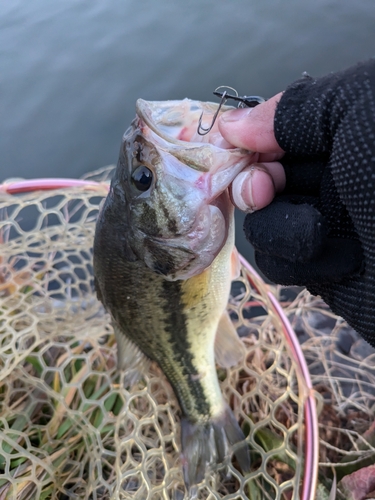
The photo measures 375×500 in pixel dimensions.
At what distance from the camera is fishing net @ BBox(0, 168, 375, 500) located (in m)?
2.09

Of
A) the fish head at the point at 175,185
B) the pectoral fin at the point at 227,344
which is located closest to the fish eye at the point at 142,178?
the fish head at the point at 175,185

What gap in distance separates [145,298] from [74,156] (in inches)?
133

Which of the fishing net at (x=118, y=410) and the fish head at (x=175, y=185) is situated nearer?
the fish head at (x=175, y=185)

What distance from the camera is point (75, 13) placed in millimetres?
6699

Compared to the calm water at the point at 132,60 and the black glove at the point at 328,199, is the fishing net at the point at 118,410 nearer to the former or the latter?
the black glove at the point at 328,199

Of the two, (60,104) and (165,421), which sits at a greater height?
(60,104)

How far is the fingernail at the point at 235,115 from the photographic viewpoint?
1.34 meters

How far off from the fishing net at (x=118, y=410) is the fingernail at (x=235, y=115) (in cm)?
123

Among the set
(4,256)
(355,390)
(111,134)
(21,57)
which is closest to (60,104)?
(111,134)

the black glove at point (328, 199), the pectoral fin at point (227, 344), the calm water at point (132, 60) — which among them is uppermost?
the black glove at point (328, 199)

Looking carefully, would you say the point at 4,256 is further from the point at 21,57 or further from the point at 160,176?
the point at 21,57

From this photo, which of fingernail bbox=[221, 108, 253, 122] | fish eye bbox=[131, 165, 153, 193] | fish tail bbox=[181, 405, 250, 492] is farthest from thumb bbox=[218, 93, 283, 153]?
fish tail bbox=[181, 405, 250, 492]

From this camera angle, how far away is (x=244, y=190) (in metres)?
1.37

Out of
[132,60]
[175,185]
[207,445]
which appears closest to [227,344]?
[207,445]
